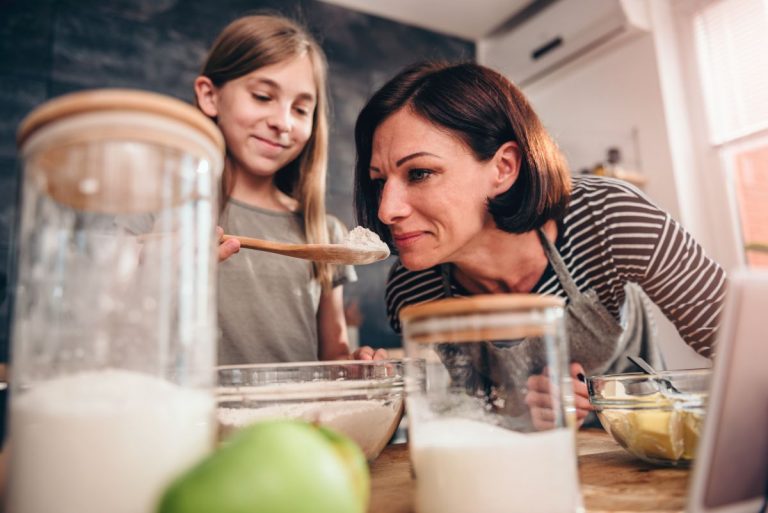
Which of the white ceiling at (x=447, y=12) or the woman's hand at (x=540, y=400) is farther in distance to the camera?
the white ceiling at (x=447, y=12)

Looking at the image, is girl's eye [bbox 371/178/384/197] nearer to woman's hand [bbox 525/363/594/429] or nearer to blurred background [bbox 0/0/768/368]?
woman's hand [bbox 525/363/594/429]

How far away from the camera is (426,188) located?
1.01 meters

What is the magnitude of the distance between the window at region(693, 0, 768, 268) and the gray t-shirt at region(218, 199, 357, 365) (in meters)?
1.87

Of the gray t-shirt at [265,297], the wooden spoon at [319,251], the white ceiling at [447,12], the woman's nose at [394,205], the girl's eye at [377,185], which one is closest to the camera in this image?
the wooden spoon at [319,251]

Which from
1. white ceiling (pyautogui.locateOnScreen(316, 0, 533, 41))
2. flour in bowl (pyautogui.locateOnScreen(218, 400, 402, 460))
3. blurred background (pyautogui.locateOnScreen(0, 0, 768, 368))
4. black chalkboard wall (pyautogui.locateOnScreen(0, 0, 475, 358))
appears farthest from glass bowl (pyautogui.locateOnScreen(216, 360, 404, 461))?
white ceiling (pyautogui.locateOnScreen(316, 0, 533, 41))

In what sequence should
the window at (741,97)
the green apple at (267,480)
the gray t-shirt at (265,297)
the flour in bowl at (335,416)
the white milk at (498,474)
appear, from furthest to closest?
the window at (741,97) < the gray t-shirt at (265,297) < the flour in bowl at (335,416) < the white milk at (498,474) < the green apple at (267,480)

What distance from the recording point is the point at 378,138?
1.08 m

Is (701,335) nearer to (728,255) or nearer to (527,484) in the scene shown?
(527,484)

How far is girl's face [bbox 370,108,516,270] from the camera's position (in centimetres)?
101

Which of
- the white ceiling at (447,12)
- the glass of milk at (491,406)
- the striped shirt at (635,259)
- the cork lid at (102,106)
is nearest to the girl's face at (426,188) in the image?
the striped shirt at (635,259)

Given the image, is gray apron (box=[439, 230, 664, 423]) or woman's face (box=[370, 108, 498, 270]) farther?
woman's face (box=[370, 108, 498, 270])

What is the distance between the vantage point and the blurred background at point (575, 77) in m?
2.24

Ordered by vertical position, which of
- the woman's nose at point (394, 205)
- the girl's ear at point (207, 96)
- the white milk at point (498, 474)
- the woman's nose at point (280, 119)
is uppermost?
the girl's ear at point (207, 96)

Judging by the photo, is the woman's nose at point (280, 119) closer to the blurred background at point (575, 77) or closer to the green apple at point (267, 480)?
the green apple at point (267, 480)
